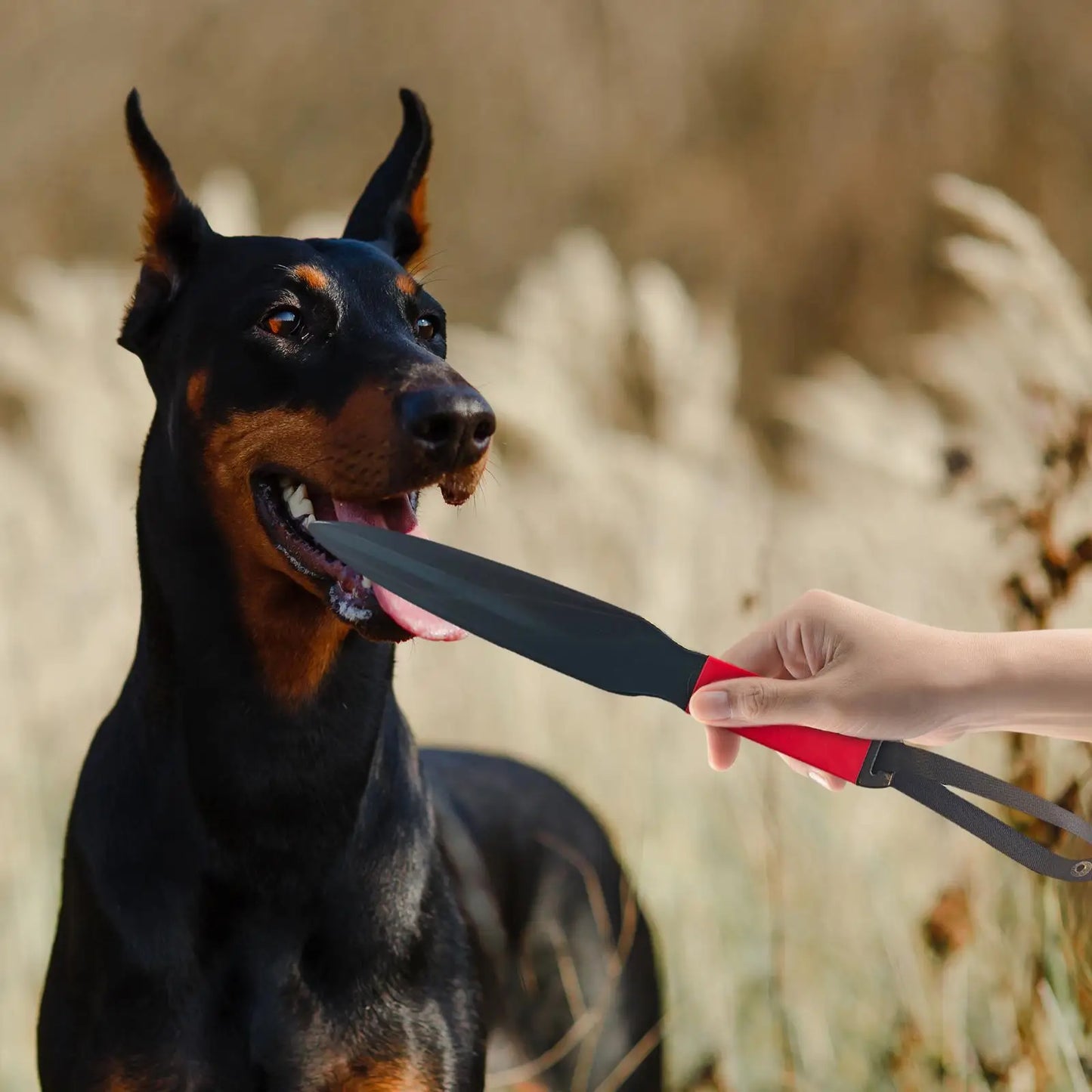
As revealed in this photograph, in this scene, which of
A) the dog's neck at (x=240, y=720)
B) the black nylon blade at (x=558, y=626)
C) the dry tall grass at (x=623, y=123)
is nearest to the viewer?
the black nylon blade at (x=558, y=626)

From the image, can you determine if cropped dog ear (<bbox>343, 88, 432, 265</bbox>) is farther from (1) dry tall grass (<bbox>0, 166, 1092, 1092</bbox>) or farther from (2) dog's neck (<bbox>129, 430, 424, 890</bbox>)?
(1) dry tall grass (<bbox>0, 166, 1092, 1092</bbox>)

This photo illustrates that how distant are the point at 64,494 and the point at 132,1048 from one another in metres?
2.65

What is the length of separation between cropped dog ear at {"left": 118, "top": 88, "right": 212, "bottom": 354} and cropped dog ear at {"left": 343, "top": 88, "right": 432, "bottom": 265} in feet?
1.15

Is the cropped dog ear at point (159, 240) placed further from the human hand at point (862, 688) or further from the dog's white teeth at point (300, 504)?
the human hand at point (862, 688)

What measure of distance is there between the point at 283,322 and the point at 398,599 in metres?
0.62

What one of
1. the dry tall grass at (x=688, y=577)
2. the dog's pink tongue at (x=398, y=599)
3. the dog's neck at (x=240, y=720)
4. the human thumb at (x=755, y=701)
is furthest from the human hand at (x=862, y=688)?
the dry tall grass at (x=688, y=577)

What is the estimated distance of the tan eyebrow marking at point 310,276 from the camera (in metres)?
2.74

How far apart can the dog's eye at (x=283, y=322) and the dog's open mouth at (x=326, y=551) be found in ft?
0.86

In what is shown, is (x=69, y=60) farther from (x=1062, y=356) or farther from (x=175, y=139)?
(x=1062, y=356)

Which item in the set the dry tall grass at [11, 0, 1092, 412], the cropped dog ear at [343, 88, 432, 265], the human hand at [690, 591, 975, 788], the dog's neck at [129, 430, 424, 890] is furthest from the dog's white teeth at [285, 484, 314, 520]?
the dry tall grass at [11, 0, 1092, 412]

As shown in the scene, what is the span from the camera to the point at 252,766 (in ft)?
8.75

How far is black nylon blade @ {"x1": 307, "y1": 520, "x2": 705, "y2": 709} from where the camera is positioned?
197 cm

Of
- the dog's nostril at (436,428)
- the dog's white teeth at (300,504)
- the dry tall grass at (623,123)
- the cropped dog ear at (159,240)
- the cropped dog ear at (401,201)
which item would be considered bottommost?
the dog's white teeth at (300,504)

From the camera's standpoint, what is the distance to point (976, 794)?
6.18ft
